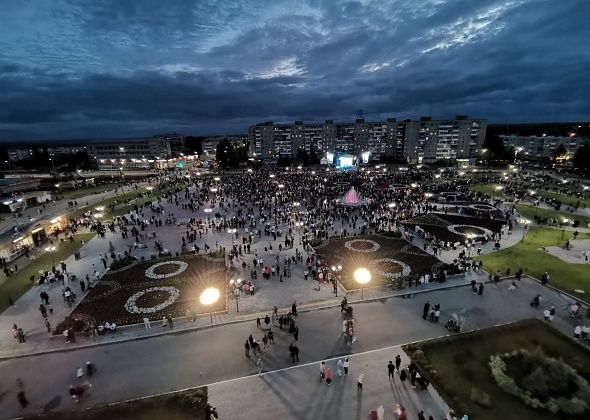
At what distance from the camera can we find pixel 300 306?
2086 centimetres

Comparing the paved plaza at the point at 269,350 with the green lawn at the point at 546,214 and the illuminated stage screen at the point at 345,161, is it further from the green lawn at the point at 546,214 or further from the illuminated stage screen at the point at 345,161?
the illuminated stage screen at the point at 345,161

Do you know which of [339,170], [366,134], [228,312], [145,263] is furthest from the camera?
[366,134]

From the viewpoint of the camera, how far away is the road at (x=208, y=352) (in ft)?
47.9

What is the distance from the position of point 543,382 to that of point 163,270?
2618cm

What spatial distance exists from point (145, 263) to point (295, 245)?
46.3 ft

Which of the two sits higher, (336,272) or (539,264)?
(336,272)

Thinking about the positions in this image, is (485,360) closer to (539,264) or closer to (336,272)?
(336,272)

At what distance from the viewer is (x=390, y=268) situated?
87.5 ft

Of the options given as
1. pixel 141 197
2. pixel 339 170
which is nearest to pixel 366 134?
pixel 339 170

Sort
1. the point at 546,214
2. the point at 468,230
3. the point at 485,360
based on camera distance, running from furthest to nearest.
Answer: the point at 546,214 → the point at 468,230 → the point at 485,360

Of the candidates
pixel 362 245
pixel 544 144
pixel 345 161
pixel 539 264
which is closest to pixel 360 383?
pixel 362 245

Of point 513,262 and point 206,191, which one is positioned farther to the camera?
point 206,191

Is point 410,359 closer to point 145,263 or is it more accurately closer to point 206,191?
point 145,263

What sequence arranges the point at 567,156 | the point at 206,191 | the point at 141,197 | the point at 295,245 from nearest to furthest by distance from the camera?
1. the point at 295,245
2. the point at 141,197
3. the point at 206,191
4. the point at 567,156
